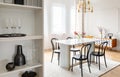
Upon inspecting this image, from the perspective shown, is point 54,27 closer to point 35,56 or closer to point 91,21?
point 91,21

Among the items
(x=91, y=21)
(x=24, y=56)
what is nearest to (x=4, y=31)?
(x=24, y=56)

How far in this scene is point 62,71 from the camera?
3.83 meters

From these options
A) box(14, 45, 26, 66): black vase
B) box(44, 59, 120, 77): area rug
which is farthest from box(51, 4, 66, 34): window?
box(14, 45, 26, 66): black vase

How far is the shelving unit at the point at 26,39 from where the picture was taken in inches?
75.1

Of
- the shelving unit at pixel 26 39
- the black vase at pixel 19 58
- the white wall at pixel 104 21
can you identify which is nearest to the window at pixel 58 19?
the white wall at pixel 104 21

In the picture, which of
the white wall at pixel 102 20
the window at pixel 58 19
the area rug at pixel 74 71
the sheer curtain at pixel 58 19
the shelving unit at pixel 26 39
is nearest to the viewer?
the shelving unit at pixel 26 39

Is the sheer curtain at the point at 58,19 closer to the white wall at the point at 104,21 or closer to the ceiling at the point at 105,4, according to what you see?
the white wall at the point at 104,21

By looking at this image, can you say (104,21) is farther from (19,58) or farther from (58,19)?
(19,58)

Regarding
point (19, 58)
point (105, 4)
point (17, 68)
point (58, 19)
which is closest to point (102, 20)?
point (105, 4)

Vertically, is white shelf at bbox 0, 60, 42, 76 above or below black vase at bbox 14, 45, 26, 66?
below

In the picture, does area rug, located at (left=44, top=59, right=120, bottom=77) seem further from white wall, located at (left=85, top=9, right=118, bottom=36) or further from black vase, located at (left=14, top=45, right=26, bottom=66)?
white wall, located at (left=85, top=9, right=118, bottom=36)

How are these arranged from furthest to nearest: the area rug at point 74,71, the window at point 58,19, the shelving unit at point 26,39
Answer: the window at point 58,19, the area rug at point 74,71, the shelving unit at point 26,39

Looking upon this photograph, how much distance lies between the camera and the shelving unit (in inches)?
75.1

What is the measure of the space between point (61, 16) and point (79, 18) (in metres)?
1.26
